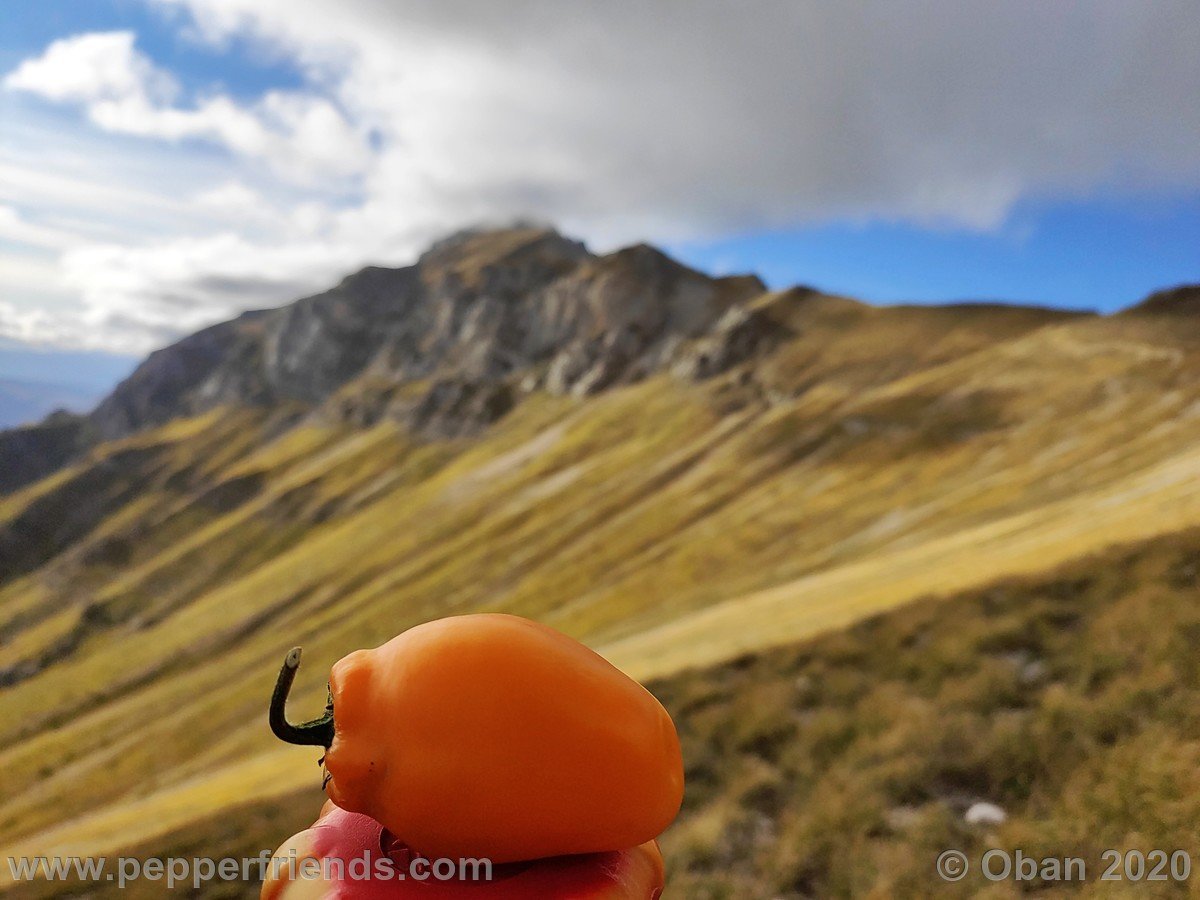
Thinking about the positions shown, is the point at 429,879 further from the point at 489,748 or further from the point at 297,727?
the point at 297,727

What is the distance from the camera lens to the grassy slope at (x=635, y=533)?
109 feet

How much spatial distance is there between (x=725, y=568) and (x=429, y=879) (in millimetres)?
72973

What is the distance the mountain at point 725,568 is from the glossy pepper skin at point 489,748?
7224 millimetres

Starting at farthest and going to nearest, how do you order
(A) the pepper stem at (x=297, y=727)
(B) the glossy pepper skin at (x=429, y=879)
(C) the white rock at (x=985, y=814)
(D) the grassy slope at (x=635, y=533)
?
(D) the grassy slope at (x=635, y=533) < (C) the white rock at (x=985, y=814) < (A) the pepper stem at (x=297, y=727) < (B) the glossy pepper skin at (x=429, y=879)

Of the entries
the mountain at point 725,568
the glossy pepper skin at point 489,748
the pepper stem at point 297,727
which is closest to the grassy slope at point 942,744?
the mountain at point 725,568

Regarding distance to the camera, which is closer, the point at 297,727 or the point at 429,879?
the point at 429,879

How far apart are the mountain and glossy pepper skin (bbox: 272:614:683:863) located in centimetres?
722

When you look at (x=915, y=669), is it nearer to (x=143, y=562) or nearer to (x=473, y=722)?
(x=473, y=722)

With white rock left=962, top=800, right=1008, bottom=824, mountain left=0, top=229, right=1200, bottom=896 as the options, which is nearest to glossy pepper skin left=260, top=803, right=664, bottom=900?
mountain left=0, top=229, right=1200, bottom=896

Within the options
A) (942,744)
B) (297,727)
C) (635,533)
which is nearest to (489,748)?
(297,727)

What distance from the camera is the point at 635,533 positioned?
98562mm

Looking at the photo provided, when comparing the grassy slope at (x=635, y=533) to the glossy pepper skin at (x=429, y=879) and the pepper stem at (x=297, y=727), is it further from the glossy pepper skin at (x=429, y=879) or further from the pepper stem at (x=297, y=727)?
the pepper stem at (x=297, y=727)

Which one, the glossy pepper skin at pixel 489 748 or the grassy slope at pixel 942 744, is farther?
the grassy slope at pixel 942 744

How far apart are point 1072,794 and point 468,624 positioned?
9540mm
